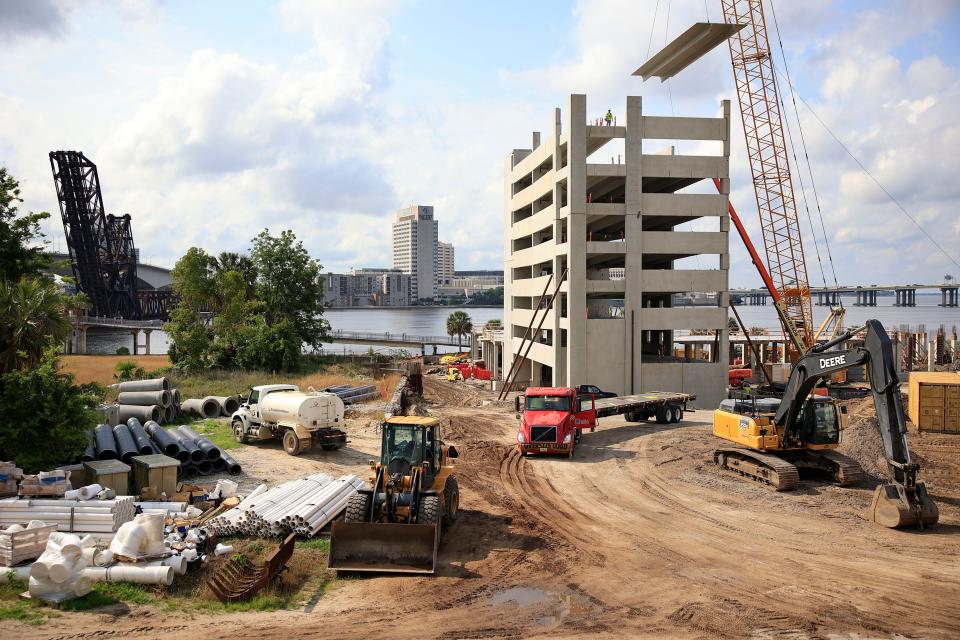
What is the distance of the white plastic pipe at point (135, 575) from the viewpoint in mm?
11906

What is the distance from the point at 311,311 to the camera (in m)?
64.4

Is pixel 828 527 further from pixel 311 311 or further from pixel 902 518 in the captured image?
pixel 311 311

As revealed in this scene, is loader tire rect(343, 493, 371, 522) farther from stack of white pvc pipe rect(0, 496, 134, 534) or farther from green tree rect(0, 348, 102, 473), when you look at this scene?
green tree rect(0, 348, 102, 473)

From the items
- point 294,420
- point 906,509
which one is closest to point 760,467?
point 906,509

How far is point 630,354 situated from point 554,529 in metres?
25.7

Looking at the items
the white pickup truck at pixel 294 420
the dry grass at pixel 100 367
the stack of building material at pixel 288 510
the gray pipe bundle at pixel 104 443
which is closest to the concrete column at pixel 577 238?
the white pickup truck at pixel 294 420

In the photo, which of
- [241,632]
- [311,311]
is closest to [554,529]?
[241,632]

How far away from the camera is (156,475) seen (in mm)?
18031

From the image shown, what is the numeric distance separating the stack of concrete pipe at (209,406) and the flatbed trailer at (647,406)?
1776cm

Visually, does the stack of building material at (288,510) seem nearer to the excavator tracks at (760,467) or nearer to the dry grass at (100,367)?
the excavator tracks at (760,467)

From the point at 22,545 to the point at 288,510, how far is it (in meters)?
5.04

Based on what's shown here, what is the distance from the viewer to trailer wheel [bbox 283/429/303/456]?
979 inches

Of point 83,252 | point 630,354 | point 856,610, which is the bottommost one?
point 856,610

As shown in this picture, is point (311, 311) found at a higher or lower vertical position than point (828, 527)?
higher
